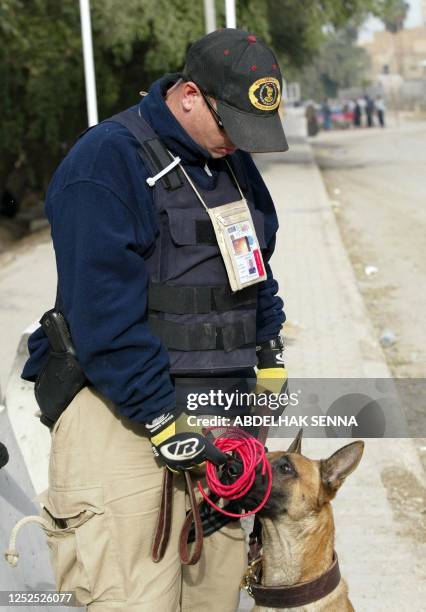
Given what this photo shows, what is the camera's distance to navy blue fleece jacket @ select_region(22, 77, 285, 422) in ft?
7.52

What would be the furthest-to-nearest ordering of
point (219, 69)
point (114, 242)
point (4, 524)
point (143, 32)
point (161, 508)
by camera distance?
point (143, 32)
point (4, 524)
point (161, 508)
point (219, 69)
point (114, 242)

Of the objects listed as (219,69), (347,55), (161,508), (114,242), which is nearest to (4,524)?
(161,508)

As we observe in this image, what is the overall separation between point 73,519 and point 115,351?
56cm

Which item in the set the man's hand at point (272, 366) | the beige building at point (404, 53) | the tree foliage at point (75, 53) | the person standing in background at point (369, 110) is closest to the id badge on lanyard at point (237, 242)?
the man's hand at point (272, 366)

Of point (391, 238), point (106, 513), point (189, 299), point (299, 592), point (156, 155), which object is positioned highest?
point (156, 155)

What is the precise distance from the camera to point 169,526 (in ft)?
8.54

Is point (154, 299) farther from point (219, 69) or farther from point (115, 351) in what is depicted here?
point (219, 69)

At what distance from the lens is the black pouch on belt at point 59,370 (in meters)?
2.51

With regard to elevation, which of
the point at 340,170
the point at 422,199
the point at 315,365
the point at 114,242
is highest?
the point at 114,242

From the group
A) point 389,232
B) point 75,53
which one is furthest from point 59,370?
point 75,53

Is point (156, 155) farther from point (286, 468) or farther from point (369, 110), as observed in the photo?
point (369, 110)

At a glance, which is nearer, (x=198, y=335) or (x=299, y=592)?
(x=198, y=335)

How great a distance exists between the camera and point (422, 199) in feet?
55.0

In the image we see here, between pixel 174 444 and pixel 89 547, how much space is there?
0.40 metres
